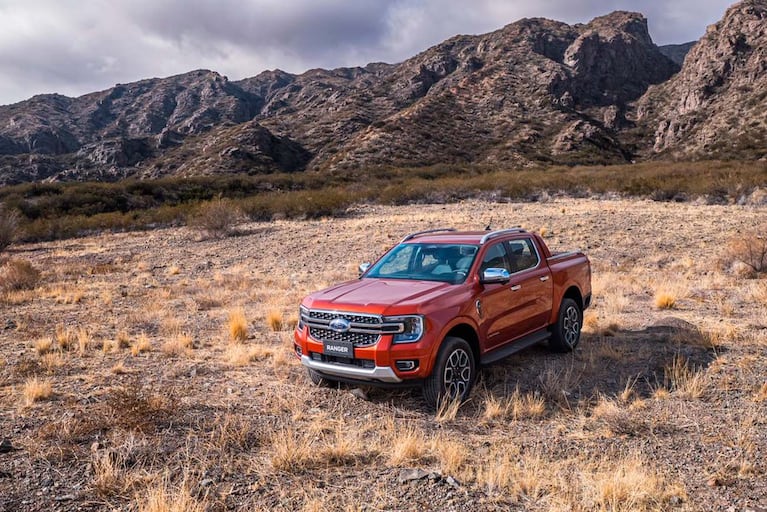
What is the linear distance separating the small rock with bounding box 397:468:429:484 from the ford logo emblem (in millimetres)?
1650

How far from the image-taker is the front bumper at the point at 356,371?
5317 millimetres

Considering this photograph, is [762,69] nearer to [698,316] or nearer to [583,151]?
[583,151]

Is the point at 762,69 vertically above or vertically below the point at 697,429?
above

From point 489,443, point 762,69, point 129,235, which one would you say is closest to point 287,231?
point 129,235

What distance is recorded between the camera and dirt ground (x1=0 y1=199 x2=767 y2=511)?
13.1 feet

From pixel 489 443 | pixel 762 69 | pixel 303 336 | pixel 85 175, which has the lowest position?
pixel 489 443

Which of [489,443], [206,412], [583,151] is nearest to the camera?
[489,443]

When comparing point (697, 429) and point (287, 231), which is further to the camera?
point (287, 231)

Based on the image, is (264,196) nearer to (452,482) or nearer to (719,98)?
(452,482)

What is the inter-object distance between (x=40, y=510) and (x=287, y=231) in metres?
21.6

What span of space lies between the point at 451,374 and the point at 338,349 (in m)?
1.20

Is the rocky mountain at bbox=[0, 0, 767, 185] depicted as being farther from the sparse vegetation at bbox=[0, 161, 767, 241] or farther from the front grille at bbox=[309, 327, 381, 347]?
the front grille at bbox=[309, 327, 381, 347]

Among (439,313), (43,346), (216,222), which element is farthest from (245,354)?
(216,222)

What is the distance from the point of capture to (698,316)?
9.61 metres
